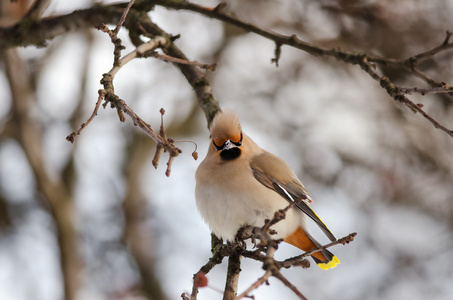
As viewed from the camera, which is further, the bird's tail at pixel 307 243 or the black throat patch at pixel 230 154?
the bird's tail at pixel 307 243

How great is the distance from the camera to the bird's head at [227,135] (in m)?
3.69

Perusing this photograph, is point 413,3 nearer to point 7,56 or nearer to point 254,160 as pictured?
point 254,160

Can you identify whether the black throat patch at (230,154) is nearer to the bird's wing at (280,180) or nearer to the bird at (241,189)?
the bird at (241,189)

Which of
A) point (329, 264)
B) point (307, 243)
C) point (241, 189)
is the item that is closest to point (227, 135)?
point (241, 189)

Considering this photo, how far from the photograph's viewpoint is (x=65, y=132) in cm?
846

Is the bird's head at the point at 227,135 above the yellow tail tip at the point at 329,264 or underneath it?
above

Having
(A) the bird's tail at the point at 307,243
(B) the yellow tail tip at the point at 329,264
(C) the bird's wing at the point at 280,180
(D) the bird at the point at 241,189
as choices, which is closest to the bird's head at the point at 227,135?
(D) the bird at the point at 241,189

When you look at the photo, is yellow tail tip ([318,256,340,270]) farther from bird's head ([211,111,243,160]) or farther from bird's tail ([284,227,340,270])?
bird's head ([211,111,243,160])

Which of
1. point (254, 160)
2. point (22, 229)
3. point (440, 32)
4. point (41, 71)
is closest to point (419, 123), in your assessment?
point (440, 32)

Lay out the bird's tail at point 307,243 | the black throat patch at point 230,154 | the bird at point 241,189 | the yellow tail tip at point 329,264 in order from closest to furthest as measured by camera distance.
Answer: the bird at point 241,189 → the black throat patch at point 230,154 → the bird's tail at point 307,243 → the yellow tail tip at point 329,264

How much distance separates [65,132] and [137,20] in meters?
4.83

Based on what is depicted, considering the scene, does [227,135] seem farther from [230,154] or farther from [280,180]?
[280,180]

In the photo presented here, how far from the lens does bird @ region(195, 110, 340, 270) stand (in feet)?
12.1

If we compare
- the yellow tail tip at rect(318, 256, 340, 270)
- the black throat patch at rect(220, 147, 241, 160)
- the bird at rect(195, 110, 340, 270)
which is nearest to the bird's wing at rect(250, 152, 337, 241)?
the bird at rect(195, 110, 340, 270)
